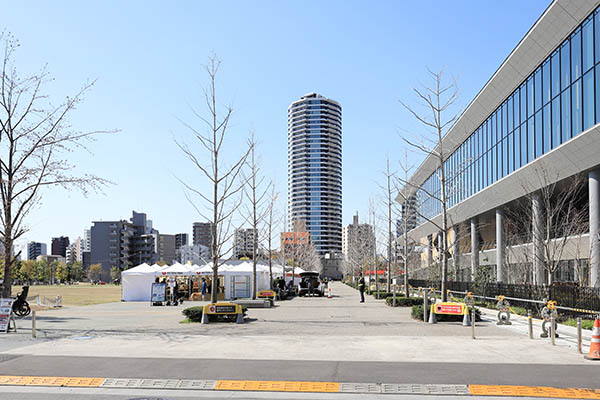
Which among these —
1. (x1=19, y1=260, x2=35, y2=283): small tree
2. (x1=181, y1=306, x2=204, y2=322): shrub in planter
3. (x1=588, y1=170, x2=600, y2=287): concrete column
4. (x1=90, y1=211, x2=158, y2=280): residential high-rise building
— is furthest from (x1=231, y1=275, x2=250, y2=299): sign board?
(x1=90, y1=211, x2=158, y2=280): residential high-rise building

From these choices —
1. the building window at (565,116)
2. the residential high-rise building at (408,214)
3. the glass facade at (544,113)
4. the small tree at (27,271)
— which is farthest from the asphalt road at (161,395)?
the small tree at (27,271)

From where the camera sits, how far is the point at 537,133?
40.6m

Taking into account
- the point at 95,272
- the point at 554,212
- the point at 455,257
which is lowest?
the point at 95,272

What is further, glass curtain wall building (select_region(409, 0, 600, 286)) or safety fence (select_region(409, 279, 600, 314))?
glass curtain wall building (select_region(409, 0, 600, 286))

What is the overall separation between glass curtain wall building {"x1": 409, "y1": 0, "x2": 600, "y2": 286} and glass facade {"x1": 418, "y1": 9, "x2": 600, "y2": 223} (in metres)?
0.06

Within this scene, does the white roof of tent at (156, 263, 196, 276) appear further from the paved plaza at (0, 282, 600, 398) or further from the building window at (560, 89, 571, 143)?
the building window at (560, 89, 571, 143)

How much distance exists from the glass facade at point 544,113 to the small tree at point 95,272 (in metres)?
130

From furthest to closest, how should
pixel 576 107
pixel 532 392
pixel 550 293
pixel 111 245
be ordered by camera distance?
pixel 111 245 → pixel 576 107 → pixel 550 293 → pixel 532 392

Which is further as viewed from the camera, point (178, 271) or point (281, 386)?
point (178, 271)

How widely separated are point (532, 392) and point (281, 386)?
4400 mm

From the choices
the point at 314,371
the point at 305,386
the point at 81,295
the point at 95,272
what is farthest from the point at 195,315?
the point at 95,272

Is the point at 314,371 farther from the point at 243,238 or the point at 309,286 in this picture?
the point at 243,238

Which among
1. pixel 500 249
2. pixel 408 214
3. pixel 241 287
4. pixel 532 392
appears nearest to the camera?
pixel 532 392

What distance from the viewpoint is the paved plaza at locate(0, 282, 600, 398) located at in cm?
1184
